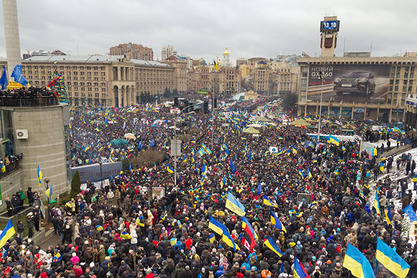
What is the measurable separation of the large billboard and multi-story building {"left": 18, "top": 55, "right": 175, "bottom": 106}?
55080mm

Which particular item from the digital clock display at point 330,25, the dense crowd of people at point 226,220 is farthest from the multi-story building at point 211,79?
the dense crowd of people at point 226,220

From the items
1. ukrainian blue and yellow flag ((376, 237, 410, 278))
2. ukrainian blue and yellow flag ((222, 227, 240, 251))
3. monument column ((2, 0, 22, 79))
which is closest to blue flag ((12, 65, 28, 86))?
monument column ((2, 0, 22, 79))

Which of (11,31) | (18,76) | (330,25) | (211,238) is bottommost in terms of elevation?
(211,238)

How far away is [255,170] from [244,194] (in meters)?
6.28

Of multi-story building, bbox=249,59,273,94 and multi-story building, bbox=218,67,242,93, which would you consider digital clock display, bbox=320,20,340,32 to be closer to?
multi-story building, bbox=218,67,242,93

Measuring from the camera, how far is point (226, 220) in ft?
48.4

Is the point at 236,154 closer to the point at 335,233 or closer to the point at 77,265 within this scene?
the point at 335,233

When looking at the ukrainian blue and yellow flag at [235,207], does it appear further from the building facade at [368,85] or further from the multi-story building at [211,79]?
the multi-story building at [211,79]

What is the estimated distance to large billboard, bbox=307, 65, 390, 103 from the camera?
6844 cm

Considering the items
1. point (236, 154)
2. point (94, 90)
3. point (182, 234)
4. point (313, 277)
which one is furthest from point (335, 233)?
point (94, 90)

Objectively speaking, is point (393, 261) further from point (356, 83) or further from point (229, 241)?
point (356, 83)

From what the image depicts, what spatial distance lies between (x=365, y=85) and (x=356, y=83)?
1729 millimetres

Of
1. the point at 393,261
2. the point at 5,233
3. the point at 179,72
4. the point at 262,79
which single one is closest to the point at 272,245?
the point at 393,261

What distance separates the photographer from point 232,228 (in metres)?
14.4
